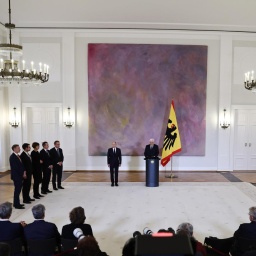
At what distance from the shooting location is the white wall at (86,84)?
12.3 meters

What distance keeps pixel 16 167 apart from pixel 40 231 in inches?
151

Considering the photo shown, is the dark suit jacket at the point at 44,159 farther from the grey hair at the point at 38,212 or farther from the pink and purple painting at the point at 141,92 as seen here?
the grey hair at the point at 38,212

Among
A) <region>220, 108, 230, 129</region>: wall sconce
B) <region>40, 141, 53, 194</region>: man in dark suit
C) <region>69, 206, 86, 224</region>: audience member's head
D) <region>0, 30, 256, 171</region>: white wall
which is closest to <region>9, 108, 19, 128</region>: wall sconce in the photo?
<region>0, 30, 256, 171</region>: white wall

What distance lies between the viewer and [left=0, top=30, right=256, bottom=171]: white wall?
12305 mm

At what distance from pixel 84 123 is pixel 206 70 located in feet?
17.6

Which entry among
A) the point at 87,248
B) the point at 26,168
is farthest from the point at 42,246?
the point at 26,168

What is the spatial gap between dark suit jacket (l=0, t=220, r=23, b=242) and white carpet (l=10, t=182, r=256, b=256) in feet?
5.64

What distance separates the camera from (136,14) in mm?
10617

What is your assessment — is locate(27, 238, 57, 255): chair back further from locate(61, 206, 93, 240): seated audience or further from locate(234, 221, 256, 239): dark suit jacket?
locate(234, 221, 256, 239): dark suit jacket

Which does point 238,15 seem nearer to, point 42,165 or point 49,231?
point 42,165

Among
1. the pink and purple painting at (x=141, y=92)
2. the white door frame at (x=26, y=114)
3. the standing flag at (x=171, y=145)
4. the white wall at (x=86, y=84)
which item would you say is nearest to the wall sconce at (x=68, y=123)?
the white wall at (x=86, y=84)

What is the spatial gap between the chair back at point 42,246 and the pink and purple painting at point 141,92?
860 cm

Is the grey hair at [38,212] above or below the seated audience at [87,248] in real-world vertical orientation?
below

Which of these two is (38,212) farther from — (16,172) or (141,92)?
(141,92)
